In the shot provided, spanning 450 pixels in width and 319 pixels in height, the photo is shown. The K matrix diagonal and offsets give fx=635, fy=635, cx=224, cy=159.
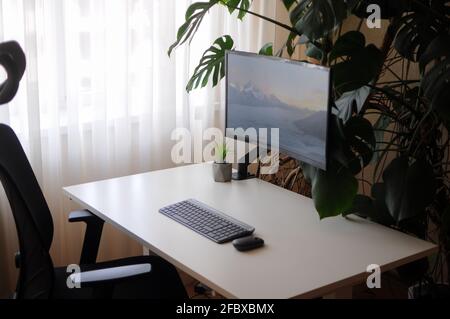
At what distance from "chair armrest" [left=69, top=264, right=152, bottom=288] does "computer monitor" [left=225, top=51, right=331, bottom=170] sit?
67cm

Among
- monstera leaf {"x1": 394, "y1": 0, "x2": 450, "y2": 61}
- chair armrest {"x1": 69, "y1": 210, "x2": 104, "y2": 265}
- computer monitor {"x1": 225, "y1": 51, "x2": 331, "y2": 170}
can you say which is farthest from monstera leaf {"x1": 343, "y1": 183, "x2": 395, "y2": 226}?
chair armrest {"x1": 69, "y1": 210, "x2": 104, "y2": 265}

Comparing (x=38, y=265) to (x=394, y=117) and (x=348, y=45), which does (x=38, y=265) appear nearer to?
(x=348, y=45)

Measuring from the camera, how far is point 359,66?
6.73 ft

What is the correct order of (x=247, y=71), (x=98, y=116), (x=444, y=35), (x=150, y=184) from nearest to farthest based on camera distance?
1. (x=444, y=35)
2. (x=247, y=71)
3. (x=150, y=184)
4. (x=98, y=116)

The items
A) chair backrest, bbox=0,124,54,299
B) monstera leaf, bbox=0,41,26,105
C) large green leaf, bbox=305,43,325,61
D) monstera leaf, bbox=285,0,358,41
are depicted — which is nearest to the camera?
monstera leaf, bbox=0,41,26,105

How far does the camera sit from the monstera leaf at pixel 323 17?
1.99 meters

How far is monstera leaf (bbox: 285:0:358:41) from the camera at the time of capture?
1.99 m

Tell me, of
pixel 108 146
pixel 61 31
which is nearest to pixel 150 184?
pixel 108 146

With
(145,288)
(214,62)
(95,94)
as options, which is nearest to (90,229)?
(145,288)

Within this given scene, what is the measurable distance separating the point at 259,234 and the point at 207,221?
0.60ft

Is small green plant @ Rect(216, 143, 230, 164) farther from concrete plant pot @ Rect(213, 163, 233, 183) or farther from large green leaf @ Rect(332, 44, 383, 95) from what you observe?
large green leaf @ Rect(332, 44, 383, 95)
